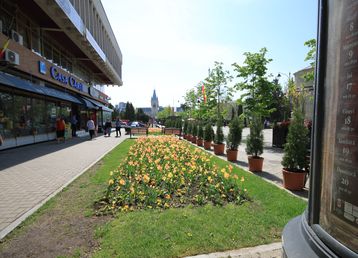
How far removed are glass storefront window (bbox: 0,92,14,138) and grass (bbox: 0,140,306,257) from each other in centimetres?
1005

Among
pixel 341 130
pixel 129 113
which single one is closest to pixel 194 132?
pixel 341 130

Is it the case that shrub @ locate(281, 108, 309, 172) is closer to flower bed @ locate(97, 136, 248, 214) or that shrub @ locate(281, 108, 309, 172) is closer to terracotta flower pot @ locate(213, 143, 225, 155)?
flower bed @ locate(97, 136, 248, 214)

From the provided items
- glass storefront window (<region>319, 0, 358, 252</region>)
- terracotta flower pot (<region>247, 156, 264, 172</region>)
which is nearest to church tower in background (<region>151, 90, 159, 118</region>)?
terracotta flower pot (<region>247, 156, 264, 172</region>)

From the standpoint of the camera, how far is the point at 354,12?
121cm

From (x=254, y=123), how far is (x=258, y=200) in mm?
3590

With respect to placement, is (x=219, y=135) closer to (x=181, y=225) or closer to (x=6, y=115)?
(x=181, y=225)

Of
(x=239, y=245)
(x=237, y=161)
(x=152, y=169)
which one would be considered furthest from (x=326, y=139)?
(x=237, y=161)

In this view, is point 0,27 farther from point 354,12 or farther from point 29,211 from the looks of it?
point 354,12

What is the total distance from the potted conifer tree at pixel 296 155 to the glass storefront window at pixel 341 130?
5053 millimetres

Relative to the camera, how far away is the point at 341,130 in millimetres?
1285

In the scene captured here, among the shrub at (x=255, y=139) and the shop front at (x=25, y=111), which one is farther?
the shop front at (x=25, y=111)

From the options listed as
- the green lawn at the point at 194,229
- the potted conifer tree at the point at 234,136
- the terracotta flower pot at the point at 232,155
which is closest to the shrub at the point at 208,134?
the potted conifer tree at the point at 234,136

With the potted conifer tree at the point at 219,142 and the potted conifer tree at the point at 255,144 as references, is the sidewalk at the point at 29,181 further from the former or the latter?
the potted conifer tree at the point at 219,142

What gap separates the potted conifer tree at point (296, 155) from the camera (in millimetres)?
6137
